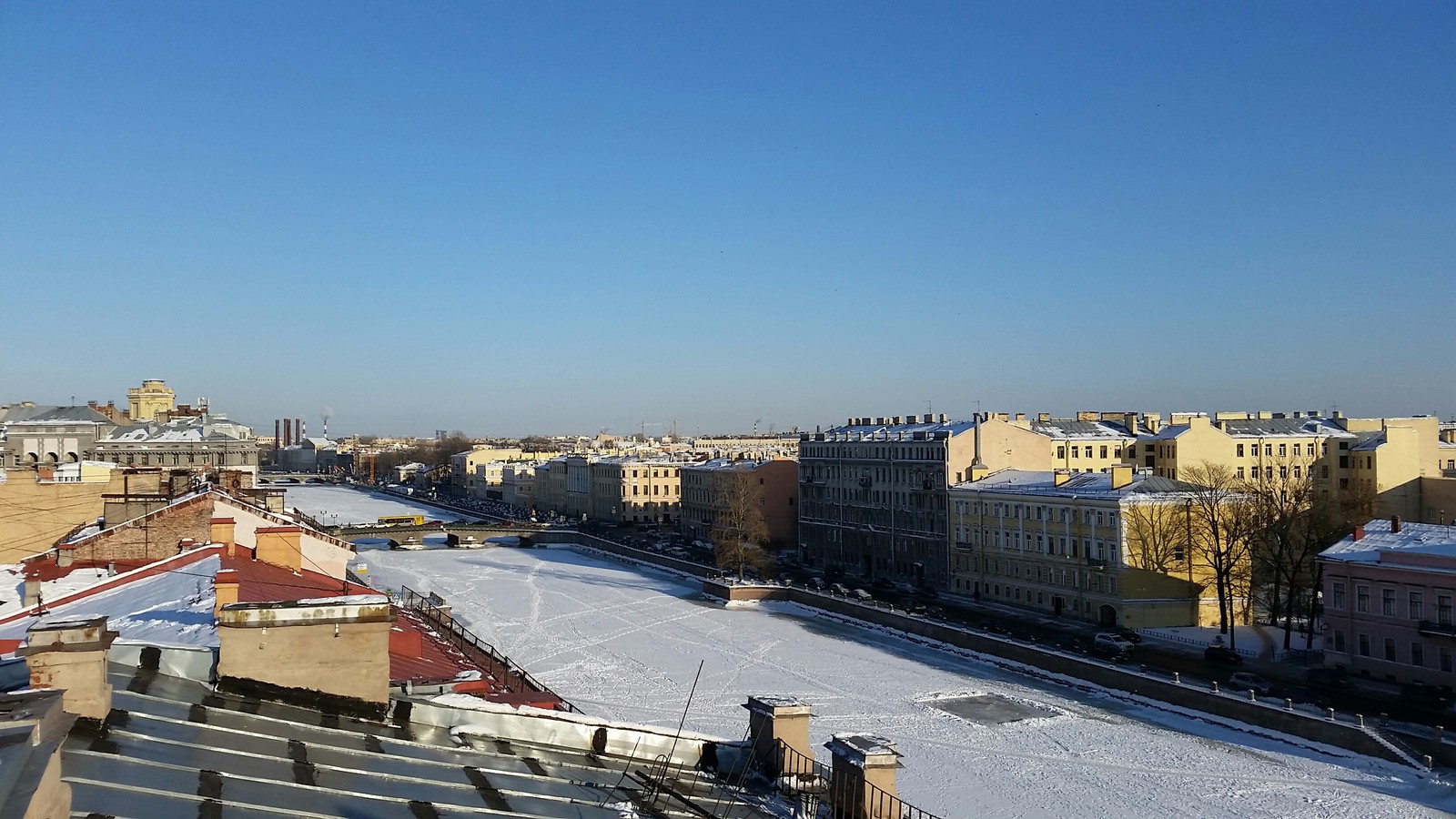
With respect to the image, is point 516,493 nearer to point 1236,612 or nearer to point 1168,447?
point 1168,447

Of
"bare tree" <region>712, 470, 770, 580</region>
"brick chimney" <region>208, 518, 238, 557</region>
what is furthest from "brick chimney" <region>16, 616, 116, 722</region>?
"bare tree" <region>712, 470, 770, 580</region>

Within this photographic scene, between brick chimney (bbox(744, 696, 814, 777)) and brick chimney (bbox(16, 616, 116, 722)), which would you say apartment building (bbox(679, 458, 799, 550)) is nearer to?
brick chimney (bbox(744, 696, 814, 777))

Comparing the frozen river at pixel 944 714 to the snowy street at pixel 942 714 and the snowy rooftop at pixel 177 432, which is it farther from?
the snowy rooftop at pixel 177 432

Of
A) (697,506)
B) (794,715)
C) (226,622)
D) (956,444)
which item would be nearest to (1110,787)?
(794,715)

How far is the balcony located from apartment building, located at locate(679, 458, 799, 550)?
44.5 m

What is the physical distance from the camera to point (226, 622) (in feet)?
28.2

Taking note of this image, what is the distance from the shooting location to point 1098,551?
43.7 metres

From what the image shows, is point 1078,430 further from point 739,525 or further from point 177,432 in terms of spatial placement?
point 177,432

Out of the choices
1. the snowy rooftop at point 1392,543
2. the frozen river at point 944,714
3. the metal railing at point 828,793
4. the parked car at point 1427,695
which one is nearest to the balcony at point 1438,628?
the parked car at point 1427,695

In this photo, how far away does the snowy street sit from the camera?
22.8 metres

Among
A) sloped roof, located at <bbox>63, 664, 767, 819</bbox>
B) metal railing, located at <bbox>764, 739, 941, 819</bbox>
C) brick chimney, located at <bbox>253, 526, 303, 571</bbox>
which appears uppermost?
brick chimney, located at <bbox>253, 526, 303, 571</bbox>

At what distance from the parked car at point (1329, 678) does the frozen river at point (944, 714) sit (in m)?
5.49

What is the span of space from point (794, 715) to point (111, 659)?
5.57m

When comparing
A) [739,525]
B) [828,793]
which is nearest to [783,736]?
[828,793]
